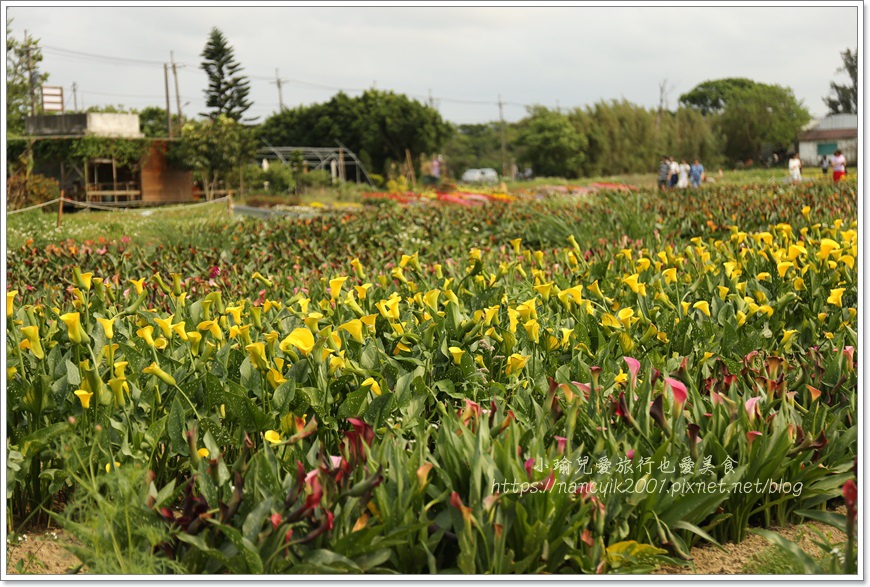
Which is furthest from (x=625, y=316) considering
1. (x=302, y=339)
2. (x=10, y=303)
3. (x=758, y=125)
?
(x=758, y=125)

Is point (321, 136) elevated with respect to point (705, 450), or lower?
elevated

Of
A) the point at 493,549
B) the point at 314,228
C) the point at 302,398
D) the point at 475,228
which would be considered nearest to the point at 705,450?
the point at 493,549

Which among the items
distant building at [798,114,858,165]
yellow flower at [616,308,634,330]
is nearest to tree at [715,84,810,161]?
distant building at [798,114,858,165]

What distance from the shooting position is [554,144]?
132 feet

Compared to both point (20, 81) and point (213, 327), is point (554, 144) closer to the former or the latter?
point (20, 81)

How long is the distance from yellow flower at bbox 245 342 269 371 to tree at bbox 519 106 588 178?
3836 centimetres

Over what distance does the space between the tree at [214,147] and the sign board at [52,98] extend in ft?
23.7

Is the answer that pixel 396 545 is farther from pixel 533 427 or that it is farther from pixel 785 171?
pixel 785 171

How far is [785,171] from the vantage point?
132 ft

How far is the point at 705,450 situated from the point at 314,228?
6.82 m

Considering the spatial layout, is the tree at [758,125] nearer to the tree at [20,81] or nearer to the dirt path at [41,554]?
the tree at [20,81]

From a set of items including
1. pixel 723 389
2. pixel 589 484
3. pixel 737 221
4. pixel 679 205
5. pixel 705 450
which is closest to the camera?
pixel 589 484

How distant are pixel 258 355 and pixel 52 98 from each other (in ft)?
109

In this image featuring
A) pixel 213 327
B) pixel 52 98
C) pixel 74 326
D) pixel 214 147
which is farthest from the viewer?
pixel 52 98
